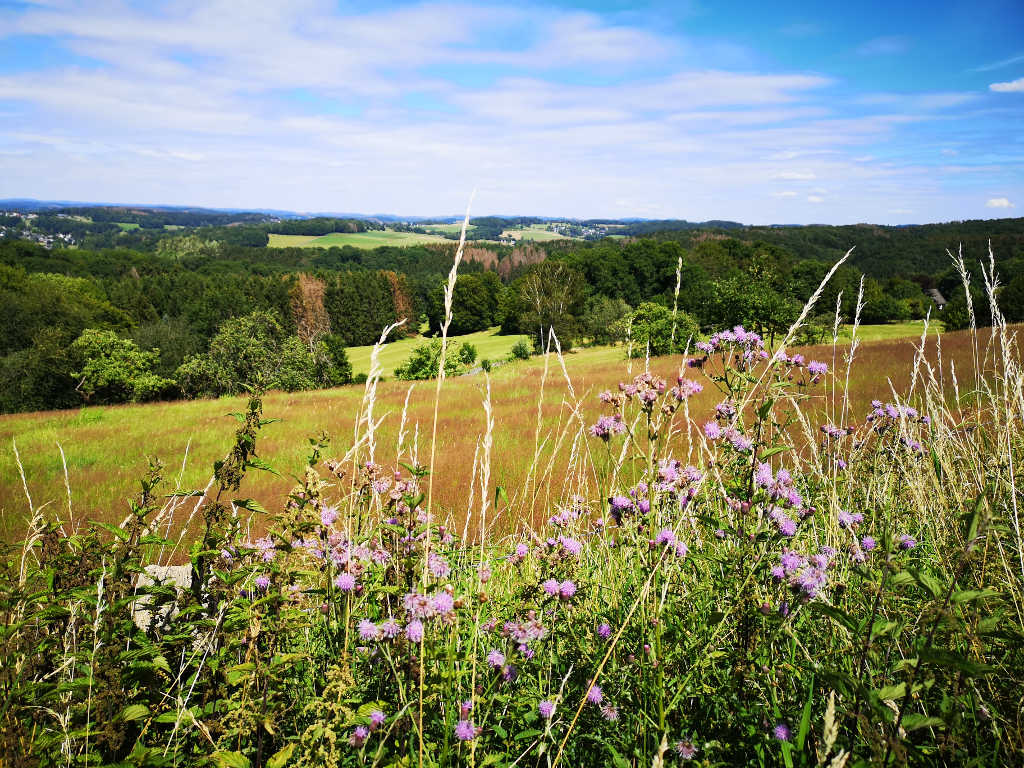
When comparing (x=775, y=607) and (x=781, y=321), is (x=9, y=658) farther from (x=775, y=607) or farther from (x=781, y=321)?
(x=781, y=321)

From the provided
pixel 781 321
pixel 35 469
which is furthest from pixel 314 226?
pixel 35 469

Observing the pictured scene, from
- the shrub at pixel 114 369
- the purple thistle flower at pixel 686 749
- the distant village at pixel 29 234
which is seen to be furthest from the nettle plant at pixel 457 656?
the distant village at pixel 29 234

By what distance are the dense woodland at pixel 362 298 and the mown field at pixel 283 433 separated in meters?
2.52

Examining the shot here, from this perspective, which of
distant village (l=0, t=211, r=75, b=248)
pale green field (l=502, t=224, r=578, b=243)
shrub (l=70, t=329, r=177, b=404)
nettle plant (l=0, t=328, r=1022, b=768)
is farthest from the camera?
pale green field (l=502, t=224, r=578, b=243)

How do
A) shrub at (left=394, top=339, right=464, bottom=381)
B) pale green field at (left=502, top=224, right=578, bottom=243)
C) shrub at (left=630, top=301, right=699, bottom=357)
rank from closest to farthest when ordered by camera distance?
shrub at (left=630, top=301, right=699, bottom=357), shrub at (left=394, top=339, right=464, bottom=381), pale green field at (left=502, top=224, right=578, bottom=243)

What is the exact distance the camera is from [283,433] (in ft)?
38.1

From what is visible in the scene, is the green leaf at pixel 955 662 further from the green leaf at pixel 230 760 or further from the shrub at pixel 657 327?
the shrub at pixel 657 327

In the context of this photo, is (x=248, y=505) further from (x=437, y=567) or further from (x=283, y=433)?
(x=283, y=433)

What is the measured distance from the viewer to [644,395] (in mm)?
1920

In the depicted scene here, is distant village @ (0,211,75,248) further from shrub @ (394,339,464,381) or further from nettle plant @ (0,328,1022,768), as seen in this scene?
nettle plant @ (0,328,1022,768)

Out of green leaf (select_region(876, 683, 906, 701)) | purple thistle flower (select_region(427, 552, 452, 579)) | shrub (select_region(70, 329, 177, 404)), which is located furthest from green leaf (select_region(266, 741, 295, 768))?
shrub (select_region(70, 329, 177, 404))

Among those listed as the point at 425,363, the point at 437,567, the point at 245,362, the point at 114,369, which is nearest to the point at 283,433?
the point at 437,567

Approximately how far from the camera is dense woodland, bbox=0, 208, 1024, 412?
38.6 m

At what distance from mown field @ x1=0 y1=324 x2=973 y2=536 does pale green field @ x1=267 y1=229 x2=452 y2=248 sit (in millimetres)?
133666
